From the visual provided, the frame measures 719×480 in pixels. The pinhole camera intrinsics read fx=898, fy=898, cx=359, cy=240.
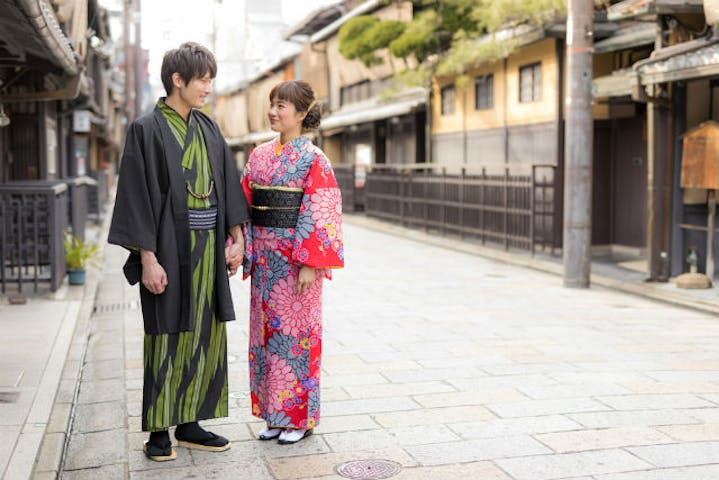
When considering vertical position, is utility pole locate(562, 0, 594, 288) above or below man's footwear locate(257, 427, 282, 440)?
above

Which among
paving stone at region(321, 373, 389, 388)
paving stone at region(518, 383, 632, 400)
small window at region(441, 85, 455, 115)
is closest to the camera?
paving stone at region(518, 383, 632, 400)

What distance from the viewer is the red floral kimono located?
4.98 m

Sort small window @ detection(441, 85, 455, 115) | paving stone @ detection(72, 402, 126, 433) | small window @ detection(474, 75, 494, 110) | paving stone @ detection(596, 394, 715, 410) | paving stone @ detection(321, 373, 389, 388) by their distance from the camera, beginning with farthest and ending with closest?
small window @ detection(441, 85, 455, 115)
small window @ detection(474, 75, 494, 110)
paving stone @ detection(321, 373, 389, 388)
paving stone @ detection(596, 394, 715, 410)
paving stone @ detection(72, 402, 126, 433)

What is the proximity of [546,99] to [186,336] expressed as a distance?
45.9 feet

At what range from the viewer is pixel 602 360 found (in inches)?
291

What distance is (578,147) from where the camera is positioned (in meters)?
12.0

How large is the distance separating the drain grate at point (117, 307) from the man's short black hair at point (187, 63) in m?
6.05

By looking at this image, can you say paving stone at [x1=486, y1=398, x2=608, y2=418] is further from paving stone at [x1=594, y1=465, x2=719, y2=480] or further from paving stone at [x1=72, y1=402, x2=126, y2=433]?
paving stone at [x1=72, y1=402, x2=126, y2=433]

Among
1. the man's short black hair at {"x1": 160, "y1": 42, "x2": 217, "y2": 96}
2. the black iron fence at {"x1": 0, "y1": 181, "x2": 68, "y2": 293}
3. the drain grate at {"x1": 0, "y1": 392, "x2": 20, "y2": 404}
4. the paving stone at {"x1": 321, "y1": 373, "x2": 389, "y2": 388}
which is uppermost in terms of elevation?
the man's short black hair at {"x1": 160, "y1": 42, "x2": 217, "y2": 96}

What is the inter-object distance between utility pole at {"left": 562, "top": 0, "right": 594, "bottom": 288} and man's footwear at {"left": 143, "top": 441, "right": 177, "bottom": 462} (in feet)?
27.3

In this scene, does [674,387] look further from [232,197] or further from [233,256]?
[232,197]

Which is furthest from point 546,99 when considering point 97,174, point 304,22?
point 304,22

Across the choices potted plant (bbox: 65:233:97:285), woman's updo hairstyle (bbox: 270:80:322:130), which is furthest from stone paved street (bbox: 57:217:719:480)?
woman's updo hairstyle (bbox: 270:80:322:130)

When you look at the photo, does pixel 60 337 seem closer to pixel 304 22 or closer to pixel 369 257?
pixel 369 257
